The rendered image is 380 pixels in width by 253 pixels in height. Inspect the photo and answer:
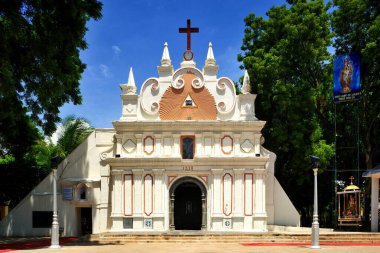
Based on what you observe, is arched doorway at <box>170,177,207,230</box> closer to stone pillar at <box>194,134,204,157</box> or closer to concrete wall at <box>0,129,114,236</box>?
stone pillar at <box>194,134,204,157</box>

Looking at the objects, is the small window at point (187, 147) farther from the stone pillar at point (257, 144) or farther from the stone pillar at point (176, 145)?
the stone pillar at point (257, 144)

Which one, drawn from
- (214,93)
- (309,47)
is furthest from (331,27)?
(214,93)

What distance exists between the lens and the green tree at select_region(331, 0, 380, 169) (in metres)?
29.8

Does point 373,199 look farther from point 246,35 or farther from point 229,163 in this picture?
point 246,35

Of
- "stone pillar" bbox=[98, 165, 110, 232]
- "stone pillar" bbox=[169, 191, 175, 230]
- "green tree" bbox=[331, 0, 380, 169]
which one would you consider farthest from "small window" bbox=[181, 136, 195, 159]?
"green tree" bbox=[331, 0, 380, 169]

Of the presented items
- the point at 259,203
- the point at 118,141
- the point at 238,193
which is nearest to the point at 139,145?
the point at 118,141

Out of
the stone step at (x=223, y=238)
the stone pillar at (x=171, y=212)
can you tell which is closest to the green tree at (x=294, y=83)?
the stone step at (x=223, y=238)

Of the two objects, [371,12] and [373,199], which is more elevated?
[371,12]

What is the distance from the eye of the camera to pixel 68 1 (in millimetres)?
20047

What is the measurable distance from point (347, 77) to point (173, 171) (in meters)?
12.7

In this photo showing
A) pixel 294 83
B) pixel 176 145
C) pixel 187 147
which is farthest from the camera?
pixel 294 83

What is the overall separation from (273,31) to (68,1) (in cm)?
1856

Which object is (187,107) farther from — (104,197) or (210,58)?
(104,197)

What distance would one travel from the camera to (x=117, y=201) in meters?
28.9
